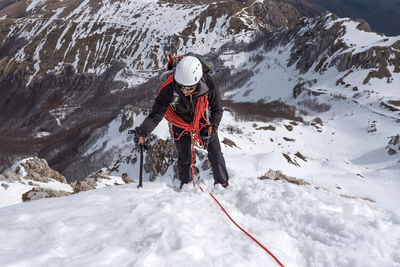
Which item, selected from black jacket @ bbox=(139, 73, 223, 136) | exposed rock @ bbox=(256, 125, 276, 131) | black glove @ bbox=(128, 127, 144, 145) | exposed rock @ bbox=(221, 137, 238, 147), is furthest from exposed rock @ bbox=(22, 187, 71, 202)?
exposed rock @ bbox=(256, 125, 276, 131)

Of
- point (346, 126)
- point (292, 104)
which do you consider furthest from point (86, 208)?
point (292, 104)

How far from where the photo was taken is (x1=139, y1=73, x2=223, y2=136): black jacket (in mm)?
6945

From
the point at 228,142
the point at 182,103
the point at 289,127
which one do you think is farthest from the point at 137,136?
the point at 289,127

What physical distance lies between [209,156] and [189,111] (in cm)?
163

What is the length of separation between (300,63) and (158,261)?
135582mm

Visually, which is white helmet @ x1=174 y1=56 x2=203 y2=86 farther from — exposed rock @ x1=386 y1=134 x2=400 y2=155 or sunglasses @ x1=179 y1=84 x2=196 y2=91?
exposed rock @ x1=386 y1=134 x2=400 y2=155

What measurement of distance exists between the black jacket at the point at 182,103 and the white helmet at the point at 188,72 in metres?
0.40

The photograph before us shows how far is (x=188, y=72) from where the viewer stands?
632 cm

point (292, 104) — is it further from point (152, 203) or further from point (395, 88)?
point (152, 203)

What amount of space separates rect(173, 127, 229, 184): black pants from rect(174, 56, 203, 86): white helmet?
179cm

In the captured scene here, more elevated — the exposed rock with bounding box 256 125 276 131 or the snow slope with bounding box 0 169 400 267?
the snow slope with bounding box 0 169 400 267

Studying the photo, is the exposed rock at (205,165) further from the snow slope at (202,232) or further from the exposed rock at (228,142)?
the snow slope at (202,232)

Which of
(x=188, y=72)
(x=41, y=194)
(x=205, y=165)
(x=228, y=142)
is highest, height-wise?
(x=188, y=72)

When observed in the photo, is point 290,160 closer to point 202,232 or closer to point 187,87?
point 187,87
